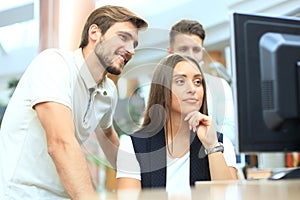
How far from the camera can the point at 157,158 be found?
1.63 meters

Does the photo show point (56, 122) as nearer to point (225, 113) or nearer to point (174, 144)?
point (174, 144)

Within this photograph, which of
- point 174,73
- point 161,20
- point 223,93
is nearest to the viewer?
point 174,73

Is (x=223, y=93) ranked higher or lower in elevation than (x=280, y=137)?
higher

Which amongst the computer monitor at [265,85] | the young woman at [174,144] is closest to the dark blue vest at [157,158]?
the young woman at [174,144]

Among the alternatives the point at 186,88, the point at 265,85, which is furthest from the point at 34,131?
the point at 265,85

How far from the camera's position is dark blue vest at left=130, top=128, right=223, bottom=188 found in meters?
1.62

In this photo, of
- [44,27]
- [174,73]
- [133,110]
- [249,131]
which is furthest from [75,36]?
[249,131]

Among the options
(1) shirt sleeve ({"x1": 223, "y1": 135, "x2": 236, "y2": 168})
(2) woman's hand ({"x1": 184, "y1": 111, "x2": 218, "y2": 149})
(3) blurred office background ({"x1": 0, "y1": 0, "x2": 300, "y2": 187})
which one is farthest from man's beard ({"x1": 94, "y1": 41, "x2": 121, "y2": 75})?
(1) shirt sleeve ({"x1": 223, "y1": 135, "x2": 236, "y2": 168})

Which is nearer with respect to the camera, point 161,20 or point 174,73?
point 174,73

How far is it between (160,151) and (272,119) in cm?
77

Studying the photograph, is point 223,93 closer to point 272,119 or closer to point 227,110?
point 227,110

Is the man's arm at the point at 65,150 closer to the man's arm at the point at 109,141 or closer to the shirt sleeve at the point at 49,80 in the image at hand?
the shirt sleeve at the point at 49,80

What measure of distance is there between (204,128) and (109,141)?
39 centimetres

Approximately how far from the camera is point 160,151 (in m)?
1.68
